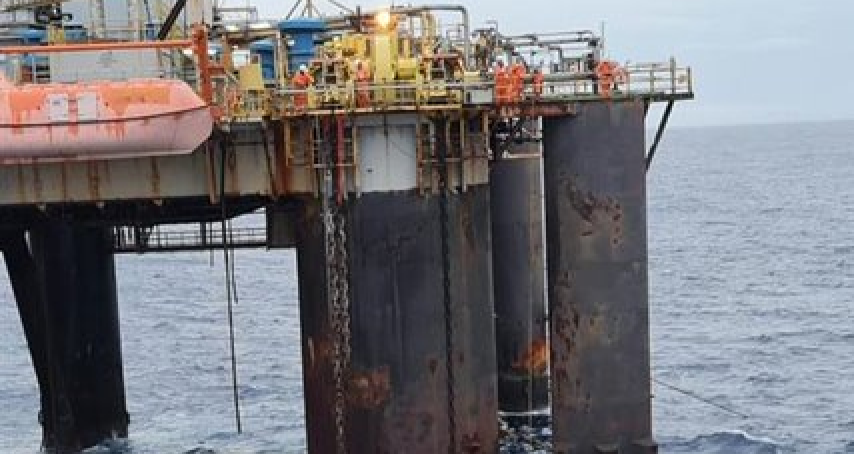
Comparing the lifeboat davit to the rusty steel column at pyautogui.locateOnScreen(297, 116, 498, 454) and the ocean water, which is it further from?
the ocean water

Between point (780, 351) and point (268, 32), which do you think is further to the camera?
point (780, 351)

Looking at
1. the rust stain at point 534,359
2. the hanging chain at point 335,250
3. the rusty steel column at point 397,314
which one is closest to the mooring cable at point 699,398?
the rust stain at point 534,359

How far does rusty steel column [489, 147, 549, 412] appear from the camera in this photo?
1304 inches

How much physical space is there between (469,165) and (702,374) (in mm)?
20117

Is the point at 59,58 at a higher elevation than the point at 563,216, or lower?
higher

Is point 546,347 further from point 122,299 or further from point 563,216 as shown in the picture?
point 122,299

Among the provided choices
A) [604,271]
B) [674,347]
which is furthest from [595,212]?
[674,347]

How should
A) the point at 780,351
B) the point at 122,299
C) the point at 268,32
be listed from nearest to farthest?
1. the point at 268,32
2. the point at 780,351
3. the point at 122,299

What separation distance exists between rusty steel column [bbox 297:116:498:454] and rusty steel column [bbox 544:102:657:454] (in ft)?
6.97

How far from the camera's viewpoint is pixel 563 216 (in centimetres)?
2369

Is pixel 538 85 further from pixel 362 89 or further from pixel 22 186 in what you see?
pixel 22 186

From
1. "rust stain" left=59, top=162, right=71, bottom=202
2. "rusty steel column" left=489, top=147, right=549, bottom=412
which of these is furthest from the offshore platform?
"rusty steel column" left=489, top=147, right=549, bottom=412

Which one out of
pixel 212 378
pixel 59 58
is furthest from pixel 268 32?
pixel 212 378

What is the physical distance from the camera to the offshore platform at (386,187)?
2183cm
